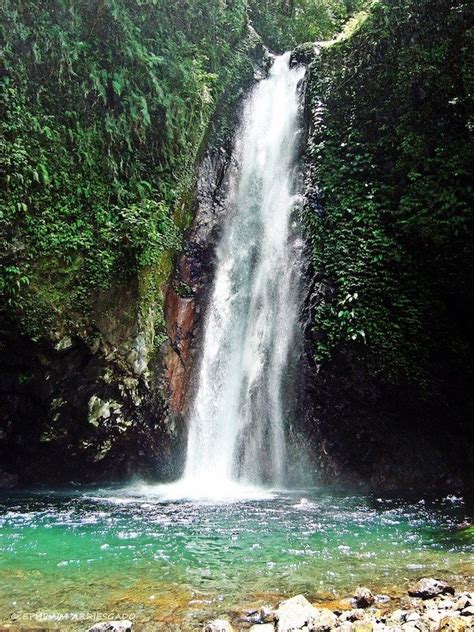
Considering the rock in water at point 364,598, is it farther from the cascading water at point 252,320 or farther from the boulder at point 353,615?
the cascading water at point 252,320

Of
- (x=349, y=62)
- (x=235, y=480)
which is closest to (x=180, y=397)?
(x=235, y=480)

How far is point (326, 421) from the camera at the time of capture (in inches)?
416

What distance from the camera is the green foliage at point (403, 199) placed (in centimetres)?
1016

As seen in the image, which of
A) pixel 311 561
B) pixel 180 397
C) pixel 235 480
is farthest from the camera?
pixel 180 397

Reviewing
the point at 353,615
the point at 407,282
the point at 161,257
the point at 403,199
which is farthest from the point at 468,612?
the point at 161,257

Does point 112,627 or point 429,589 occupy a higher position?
point 429,589

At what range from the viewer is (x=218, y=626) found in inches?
149

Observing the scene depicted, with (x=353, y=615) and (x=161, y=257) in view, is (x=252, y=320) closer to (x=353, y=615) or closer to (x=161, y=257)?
(x=161, y=257)

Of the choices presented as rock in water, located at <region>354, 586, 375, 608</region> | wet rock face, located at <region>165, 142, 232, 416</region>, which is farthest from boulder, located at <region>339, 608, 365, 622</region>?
wet rock face, located at <region>165, 142, 232, 416</region>

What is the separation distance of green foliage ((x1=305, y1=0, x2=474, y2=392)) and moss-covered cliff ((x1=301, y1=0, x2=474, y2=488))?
2 cm

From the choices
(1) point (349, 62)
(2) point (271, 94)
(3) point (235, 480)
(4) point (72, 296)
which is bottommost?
(3) point (235, 480)

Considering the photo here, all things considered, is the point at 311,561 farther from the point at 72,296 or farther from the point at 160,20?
the point at 160,20

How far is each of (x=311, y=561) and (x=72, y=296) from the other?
22.0 ft

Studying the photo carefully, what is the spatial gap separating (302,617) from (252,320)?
8.66 m
